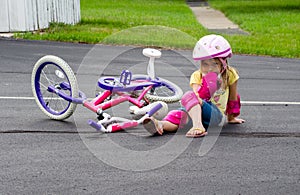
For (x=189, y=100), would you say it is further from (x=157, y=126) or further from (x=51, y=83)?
(x=51, y=83)

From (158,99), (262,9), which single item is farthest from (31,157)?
(262,9)

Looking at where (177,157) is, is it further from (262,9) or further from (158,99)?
(262,9)

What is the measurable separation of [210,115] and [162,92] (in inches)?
31.8

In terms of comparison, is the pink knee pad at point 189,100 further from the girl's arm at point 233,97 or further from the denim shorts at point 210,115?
the girl's arm at point 233,97

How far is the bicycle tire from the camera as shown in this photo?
6516 mm

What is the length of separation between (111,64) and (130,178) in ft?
20.3

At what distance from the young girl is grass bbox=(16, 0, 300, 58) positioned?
1169 mm

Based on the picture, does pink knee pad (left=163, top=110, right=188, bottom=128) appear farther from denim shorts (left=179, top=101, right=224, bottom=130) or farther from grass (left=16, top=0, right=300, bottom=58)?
grass (left=16, top=0, right=300, bottom=58)

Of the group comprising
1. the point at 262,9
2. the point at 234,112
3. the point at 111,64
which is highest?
the point at 234,112

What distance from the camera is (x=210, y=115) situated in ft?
20.7

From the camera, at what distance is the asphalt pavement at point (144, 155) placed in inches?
191

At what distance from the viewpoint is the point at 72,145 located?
5891mm

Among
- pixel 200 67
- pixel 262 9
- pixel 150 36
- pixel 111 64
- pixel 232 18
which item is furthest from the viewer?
pixel 262 9

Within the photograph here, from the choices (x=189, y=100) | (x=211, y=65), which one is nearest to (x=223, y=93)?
(x=211, y=65)
